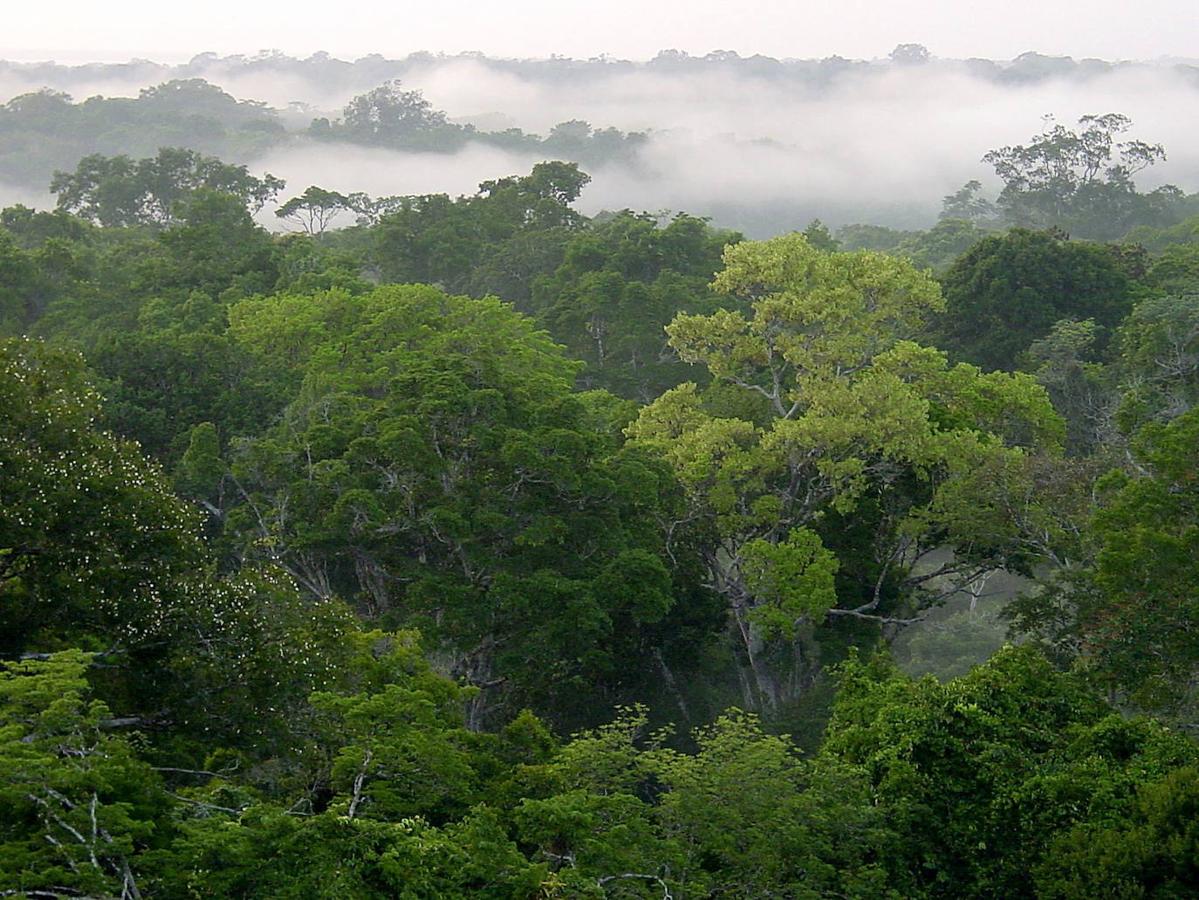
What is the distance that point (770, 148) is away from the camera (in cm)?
14400

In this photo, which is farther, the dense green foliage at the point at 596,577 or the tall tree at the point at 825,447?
the tall tree at the point at 825,447

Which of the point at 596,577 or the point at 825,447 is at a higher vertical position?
the point at 825,447

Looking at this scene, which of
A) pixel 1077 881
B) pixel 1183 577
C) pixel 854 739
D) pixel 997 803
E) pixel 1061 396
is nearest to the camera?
pixel 1077 881

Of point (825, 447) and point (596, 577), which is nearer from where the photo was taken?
point (596, 577)

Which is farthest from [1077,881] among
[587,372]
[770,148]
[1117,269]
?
[770,148]

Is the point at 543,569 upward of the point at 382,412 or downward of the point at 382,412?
downward

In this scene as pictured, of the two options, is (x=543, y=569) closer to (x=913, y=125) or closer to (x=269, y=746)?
(x=269, y=746)

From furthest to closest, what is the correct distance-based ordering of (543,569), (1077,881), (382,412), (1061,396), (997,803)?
(1061,396) < (382,412) < (543,569) < (997,803) < (1077,881)

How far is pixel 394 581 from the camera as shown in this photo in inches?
670

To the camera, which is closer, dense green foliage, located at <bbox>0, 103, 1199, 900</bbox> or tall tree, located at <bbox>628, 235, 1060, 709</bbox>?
dense green foliage, located at <bbox>0, 103, 1199, 900</bbox>

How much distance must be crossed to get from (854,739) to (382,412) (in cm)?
861

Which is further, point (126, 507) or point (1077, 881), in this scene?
point (126, 507)

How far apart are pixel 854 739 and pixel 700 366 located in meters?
20.6

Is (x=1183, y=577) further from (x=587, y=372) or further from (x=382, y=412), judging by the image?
(x=587, y=372)
